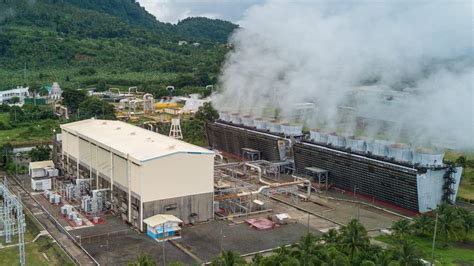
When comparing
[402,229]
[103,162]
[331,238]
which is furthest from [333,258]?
[103,162]

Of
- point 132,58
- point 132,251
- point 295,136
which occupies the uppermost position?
point 132,58

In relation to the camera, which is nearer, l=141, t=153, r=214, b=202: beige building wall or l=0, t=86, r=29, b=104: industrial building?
l=141, t=153, r=214, b=202: beige building wall

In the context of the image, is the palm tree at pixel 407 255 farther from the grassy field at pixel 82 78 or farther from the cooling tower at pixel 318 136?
the grassy field at pixel 82 78

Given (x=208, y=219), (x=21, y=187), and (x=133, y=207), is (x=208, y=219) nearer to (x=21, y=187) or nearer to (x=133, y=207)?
(x=133, y=207)

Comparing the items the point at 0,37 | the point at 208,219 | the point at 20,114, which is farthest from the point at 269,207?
the point at 0,37

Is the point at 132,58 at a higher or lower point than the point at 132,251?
higher

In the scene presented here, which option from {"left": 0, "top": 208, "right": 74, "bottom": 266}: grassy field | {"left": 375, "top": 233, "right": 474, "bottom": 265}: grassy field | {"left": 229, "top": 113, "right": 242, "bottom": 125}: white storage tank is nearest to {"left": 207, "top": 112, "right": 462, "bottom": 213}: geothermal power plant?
{"left": 229, "top": 113, "right": 242, "bottom": 125}: white storage tank

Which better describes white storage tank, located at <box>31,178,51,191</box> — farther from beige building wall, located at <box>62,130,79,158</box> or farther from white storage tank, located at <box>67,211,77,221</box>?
white storage tank, located at <box>67,211,77,221</box>
